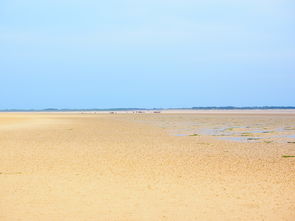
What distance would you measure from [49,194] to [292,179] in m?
5.98

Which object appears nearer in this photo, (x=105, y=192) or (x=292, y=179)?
(x=105, y=192)

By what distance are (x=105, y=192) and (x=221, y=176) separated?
3507mm

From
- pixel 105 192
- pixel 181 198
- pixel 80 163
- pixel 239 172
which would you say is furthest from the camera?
pixel 80 163

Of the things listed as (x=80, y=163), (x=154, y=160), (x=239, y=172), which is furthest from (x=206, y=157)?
(x=80, y=163)

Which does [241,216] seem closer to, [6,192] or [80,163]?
[6,192]

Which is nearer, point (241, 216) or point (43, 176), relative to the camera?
point (241, 216)

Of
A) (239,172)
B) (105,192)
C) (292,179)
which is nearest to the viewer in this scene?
(105,192)

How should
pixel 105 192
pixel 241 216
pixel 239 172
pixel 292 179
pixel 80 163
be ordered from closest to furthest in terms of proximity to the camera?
pixel 241 216 → pixel 105 192 → pixel 292 179 → pixel 239 172 → pixel 80 163

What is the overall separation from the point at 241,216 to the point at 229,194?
5.44 ft

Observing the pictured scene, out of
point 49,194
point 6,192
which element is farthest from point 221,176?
point 6,192

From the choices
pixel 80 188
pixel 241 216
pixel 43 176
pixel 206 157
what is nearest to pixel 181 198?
pixel 241 216

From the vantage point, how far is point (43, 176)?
424 inches

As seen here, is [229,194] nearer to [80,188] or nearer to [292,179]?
[292,179]

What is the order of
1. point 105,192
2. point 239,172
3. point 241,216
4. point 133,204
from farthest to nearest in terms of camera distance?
point 239,172 → point 105,192 → point 133,204 → point 241,216
